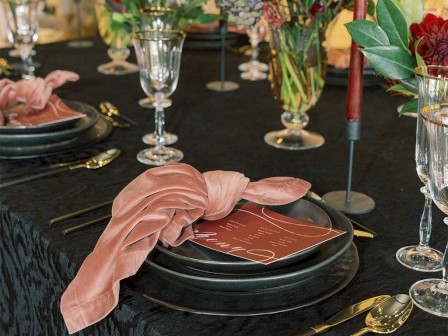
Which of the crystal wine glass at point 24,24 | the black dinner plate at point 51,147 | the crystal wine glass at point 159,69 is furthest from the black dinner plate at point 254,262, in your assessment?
the crystal wine glass at point 24,24

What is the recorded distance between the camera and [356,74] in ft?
3.30

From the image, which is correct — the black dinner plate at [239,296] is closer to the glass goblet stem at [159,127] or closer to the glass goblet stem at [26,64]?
the glass goblet stem at [159,127]

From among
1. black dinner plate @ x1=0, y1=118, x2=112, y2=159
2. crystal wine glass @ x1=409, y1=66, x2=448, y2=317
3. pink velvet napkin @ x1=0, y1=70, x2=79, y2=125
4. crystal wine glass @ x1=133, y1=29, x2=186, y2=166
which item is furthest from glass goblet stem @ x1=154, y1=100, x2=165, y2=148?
crystal wine glass @ x1=409, y1=66, x2=448, y2=317

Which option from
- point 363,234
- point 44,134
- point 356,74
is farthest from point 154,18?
point 363,234

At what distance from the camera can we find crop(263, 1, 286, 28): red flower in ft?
4.17

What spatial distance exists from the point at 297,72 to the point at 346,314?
663mm

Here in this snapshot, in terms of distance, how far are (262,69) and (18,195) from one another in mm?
968

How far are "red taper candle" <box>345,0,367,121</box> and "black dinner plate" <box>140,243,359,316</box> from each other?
11.4 inches

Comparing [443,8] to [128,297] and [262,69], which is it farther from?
[128,297]

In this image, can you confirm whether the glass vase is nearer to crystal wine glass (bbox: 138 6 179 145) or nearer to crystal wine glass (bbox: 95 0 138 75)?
crystal wine glass (bbox: 138 6 179 145)

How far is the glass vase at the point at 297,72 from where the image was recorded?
51.2 inches

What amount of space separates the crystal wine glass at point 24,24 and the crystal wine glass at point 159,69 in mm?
578

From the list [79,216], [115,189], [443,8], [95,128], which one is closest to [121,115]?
[95,128]

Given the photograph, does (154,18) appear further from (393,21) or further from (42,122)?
(393,21)
